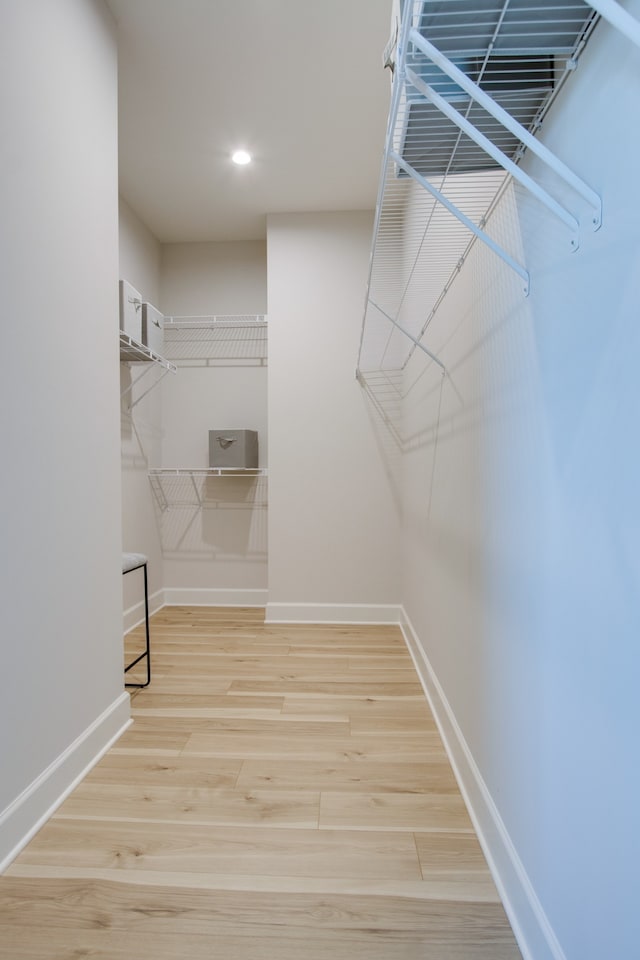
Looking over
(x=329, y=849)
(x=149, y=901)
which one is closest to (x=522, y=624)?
(x=329, y=849)

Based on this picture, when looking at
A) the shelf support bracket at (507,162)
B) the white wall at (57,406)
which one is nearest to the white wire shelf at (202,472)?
the white wall at (57,406)

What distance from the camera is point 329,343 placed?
3260 mm

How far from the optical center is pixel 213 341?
366 centimetres

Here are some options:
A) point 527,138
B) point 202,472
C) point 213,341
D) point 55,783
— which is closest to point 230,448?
point 202,472

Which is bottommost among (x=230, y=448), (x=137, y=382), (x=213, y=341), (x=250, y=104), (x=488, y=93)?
(x=230, y=448)

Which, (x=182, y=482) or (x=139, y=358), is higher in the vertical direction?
(x=139, y=358)

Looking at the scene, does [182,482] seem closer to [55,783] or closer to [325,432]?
[325,432]

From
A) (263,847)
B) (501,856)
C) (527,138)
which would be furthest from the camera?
(263,847)

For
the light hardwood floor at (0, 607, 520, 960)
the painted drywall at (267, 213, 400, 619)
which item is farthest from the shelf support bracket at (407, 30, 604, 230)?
the painted drywall at (267, 213, 400, 619)

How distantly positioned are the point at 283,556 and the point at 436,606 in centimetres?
140

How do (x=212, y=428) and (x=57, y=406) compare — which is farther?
(x=212, y=428)

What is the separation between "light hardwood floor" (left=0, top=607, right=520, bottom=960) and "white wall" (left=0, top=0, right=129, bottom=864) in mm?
172

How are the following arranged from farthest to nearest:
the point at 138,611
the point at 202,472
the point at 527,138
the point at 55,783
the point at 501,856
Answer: the point at 202,472 → the point at 138,611 → the point at 55,783 → the point at 501,856 → the point at 527,138

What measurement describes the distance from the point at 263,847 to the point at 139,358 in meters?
2.52
